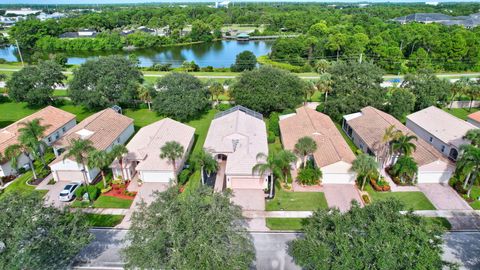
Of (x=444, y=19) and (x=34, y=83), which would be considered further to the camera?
(x=444, y=19)

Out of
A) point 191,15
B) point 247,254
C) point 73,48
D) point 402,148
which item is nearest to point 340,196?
point 402,148

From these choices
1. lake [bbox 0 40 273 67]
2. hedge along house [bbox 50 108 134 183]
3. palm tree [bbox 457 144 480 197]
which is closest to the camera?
palm tree [bbox 457 144 480 197]

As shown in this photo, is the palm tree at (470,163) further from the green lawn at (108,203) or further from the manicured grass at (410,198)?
the green lawn at (108,203)

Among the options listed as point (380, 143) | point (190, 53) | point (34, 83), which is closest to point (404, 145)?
point (380, 143)

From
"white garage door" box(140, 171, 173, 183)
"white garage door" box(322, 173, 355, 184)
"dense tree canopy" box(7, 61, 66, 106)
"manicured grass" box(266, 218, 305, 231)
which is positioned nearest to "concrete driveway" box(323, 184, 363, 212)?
"white garage door" box(322, 173, 355, 184)

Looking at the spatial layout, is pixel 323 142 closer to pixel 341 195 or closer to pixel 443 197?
pixel 341 195

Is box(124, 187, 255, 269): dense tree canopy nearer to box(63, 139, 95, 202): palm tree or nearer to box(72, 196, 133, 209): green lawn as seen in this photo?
box(72, 196, 133, 209): green lawn
